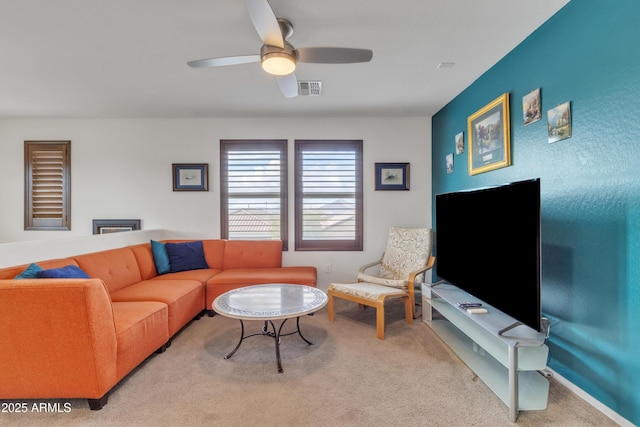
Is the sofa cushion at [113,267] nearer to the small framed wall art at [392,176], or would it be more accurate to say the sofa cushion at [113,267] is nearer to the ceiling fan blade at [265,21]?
the ceiling fan blade at [265,21]

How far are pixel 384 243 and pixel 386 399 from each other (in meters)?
2.47

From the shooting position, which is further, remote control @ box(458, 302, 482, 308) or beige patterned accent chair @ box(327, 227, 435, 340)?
beige patterned accent chair @ box(327, 227, 435, 340)

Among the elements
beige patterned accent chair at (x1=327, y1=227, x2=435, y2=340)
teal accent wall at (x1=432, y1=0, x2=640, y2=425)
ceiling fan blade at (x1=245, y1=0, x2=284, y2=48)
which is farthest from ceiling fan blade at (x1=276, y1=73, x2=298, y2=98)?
beige patterned accent chair at (x1=327, y1=227, x2=435, y2=340)

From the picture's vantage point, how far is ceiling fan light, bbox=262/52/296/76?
1.84 meters

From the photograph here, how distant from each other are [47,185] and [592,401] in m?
6.15

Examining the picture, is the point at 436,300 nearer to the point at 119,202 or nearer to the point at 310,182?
the point at 310,182

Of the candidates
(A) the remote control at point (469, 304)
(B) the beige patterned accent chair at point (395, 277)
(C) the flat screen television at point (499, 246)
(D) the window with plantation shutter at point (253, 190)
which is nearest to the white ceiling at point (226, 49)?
(D) the window with plantation shutter at point (253, 190)

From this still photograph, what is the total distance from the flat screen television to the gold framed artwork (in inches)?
20.7

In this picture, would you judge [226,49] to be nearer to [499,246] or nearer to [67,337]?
[67,337]

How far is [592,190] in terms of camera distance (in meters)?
1.72

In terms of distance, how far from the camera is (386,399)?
1.81 meters

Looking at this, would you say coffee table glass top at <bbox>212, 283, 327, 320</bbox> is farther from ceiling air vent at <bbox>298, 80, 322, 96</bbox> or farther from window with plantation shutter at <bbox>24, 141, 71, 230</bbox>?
window with plantation shutter at <bbox>24, 141, 71, 230</bbox>

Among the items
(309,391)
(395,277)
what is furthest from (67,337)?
(395,277)

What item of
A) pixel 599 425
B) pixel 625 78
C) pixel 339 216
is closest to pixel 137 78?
pixel 339 216
